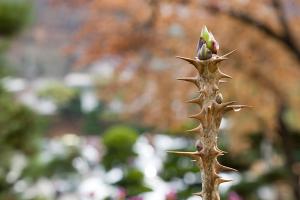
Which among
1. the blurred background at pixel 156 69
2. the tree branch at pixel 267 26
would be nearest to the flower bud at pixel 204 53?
the blurred background at pixel 156 69

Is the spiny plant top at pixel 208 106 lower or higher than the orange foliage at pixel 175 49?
lower

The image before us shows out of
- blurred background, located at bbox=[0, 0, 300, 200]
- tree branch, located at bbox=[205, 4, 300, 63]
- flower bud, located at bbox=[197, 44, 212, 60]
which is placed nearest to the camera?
flower bud, located at bbox=[197, 44, 212, 60]

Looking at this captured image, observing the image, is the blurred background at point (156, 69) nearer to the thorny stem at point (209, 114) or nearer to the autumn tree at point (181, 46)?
the autumn tree at point (181, 46)

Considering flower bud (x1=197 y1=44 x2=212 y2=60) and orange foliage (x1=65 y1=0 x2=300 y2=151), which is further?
orange foliage (x1=65 y1=0 x2=300 y2=151)

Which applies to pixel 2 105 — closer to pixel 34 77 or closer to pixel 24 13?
pixel 24 13

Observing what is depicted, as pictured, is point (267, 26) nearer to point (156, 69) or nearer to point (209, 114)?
point (156, 69)

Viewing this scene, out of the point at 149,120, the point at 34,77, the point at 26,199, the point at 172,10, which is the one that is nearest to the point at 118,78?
the point at 149,120

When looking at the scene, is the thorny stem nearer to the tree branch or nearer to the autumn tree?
the autumn tree

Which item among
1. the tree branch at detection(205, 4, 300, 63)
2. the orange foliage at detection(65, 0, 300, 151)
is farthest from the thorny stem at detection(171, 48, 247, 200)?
the tree branch at detection(205, 4, 300, 63)

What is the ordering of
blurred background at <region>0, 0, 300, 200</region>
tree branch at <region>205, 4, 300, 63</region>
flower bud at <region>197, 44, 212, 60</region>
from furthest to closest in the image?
1. tree branch at <region>205, 4, 300, 63</region>
2. blurred background at <region>0, 0, 300, 200</region>
3. flower bud at <region>197, 44, 212, 60</region>
